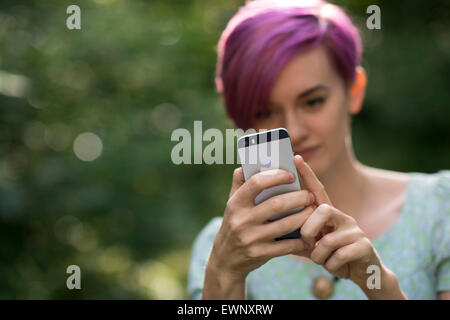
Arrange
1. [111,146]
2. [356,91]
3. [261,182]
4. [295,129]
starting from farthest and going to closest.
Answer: [111,146] → [356,91] → [295,129] → [261,182]

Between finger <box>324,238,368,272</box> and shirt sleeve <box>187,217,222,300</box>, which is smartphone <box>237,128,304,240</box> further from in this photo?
shirt sleeve <box>187,217,222,300</box>

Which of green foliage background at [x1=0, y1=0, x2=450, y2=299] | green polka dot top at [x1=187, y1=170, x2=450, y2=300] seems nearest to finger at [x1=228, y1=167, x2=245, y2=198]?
green polka dot top at [x1=187, y1=170, x2=450, y2=300]

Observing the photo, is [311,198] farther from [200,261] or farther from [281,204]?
[200,261]

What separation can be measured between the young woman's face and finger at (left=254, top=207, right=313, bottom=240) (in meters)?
0.24

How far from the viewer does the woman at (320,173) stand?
842 millimetres

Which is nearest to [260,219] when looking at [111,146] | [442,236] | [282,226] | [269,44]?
[282,226]

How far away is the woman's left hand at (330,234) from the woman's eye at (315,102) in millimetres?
256

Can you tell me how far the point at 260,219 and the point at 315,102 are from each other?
1.07 feet

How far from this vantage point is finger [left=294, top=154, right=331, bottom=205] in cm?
68

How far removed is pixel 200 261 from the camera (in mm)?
1107

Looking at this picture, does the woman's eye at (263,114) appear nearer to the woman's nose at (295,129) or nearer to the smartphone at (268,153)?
the woman's nose at (295,129)

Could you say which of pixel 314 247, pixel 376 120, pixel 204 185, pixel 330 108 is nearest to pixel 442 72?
pixel 376 120

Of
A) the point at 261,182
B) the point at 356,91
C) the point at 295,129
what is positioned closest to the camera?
the point at 261,182

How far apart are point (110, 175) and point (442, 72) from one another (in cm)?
123
